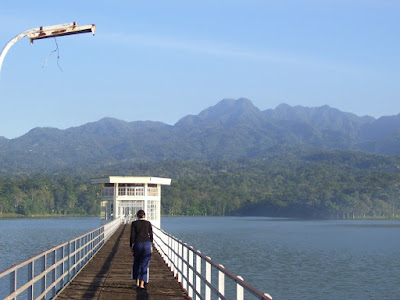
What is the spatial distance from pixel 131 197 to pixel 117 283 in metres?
53.5

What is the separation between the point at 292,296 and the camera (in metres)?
43.2

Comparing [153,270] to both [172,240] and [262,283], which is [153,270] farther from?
[262,283]

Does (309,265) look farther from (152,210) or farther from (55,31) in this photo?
(55,31)

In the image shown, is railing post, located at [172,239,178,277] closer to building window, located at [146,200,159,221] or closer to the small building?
the small building

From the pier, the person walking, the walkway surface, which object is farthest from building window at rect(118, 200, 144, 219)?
the person walking

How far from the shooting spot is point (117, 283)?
65.2ft

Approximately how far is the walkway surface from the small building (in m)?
44.0

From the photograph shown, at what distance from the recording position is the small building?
72562 mm

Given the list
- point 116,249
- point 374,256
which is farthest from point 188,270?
point 374,256

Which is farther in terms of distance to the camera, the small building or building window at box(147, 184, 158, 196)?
building window at box(147, 184, 158, 196)

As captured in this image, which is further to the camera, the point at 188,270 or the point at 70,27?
the point at 188,270

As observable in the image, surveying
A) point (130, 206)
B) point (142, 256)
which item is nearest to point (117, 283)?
point (142, 256)

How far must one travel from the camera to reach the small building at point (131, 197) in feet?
238

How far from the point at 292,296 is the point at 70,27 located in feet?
101
